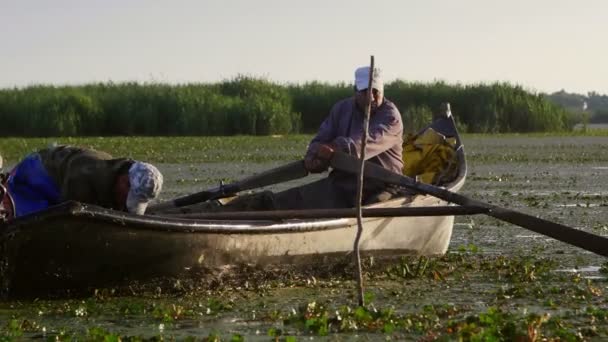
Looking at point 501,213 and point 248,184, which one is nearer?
point 501,213

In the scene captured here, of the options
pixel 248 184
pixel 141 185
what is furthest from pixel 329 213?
pixel 141 185

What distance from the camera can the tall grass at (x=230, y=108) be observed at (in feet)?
113

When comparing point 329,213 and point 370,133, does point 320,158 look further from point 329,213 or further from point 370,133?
point 329,213

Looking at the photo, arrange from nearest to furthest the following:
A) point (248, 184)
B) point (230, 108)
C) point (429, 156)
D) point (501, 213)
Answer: point (501, 213)
point (248, 184)
point (429, 156)
point (230, 108)

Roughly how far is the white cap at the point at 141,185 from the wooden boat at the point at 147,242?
133 mm

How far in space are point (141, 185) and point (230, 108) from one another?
89.9ft

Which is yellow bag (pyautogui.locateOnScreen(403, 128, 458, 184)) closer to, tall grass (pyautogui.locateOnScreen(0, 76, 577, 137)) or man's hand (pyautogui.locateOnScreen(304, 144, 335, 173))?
man's hand (pyautogui.locateOnScreen(304, 144, 335, 173))

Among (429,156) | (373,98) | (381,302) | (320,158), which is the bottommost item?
(381,302)

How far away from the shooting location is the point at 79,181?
743 centimetres

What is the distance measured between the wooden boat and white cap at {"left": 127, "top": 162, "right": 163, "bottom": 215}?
0.44 feet

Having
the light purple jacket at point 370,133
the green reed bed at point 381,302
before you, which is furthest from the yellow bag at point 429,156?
the light purple jacket at point 370,133

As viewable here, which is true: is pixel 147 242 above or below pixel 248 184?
below

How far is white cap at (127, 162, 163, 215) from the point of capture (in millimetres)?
7250

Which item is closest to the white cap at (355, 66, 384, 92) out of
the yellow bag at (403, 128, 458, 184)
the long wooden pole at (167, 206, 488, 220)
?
the long wooden pole at (167, 206, 488, 220)
